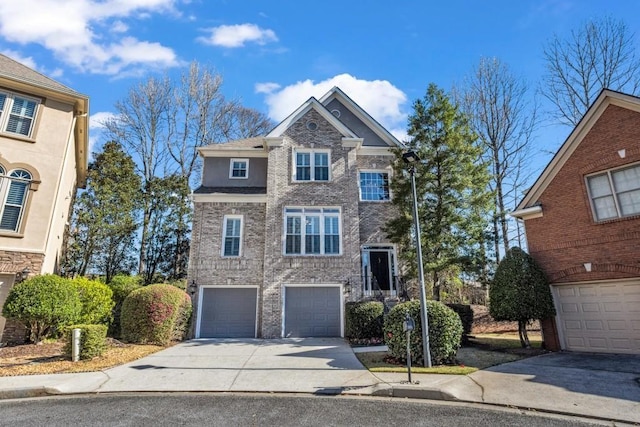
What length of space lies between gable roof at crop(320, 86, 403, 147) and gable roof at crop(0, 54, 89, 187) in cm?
1112

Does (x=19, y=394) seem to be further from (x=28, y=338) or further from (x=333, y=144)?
(x=333, y=144)

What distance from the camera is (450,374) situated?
7.36 m

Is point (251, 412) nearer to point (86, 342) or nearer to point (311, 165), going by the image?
point (86, 342)

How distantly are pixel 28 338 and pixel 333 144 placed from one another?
1336cm

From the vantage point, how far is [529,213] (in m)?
11.6

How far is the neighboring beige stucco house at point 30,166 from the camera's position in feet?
37.1

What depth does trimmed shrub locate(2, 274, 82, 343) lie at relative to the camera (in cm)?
998

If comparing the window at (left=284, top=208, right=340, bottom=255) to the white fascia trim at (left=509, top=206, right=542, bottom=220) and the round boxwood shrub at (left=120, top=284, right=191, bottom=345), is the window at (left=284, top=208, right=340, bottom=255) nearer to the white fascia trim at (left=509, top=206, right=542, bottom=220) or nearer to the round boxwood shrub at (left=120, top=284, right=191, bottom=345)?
the round boxwood shrub at (left=120, top=284, right=191, bottom=345)

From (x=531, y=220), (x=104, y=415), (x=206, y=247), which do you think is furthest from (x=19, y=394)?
(x=531, y=220)

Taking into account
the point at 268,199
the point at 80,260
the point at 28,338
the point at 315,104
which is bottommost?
the point at 28,338

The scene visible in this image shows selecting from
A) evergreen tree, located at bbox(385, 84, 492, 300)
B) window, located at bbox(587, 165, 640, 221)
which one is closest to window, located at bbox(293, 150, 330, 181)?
evergreen tree, located at bbox(385, 84, 492, 300)

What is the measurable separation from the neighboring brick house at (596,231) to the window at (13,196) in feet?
57.7

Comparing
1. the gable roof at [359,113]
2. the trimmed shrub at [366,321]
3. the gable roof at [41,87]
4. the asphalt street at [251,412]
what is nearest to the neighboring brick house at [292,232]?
the gable roof at [359,113]

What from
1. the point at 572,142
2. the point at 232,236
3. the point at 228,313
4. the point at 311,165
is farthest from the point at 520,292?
the point at 232,236
